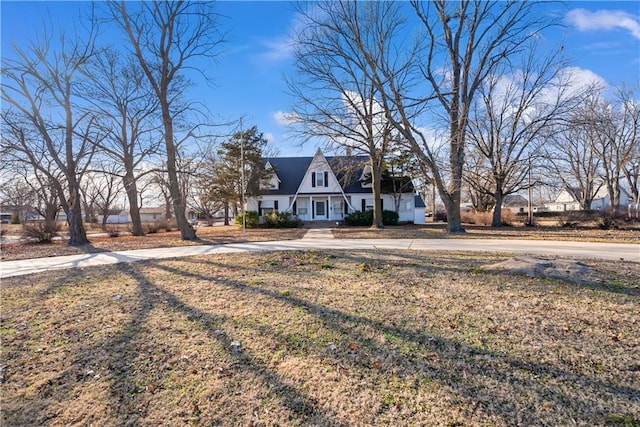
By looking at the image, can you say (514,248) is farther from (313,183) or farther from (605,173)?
(605,173)

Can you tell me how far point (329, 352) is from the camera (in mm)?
3160

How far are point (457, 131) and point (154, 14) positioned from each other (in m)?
14.8

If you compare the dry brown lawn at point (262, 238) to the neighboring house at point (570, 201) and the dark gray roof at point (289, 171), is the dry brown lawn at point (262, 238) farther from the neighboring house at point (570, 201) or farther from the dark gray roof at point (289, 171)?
the neighboring house at point (570, 201)

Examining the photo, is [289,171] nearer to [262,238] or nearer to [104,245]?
[262,238]

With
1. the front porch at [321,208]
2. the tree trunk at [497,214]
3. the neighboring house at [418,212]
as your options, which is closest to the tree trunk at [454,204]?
the tree trunk at [497,214]

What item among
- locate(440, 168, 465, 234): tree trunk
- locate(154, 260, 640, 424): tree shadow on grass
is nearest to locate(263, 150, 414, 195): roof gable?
locate(440, 168, 465, 234): tree trunk

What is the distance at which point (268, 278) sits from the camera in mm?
6168

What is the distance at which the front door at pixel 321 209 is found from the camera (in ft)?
91.8

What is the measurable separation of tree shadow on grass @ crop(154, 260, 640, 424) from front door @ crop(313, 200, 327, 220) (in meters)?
24.2

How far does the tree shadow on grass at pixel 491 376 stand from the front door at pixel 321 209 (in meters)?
24.2

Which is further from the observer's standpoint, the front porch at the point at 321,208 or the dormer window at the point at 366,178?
the front porch at the point at 321,208

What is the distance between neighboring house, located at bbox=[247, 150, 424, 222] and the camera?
27.1m

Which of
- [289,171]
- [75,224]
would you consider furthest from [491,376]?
[289,171]

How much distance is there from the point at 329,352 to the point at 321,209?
25.0 meters
